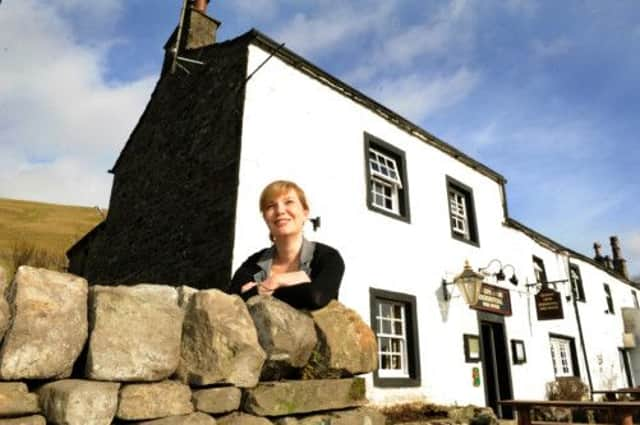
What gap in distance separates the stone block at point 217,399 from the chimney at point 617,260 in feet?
98.1

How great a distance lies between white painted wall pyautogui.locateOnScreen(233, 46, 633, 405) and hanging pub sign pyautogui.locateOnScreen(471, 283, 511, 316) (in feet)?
1.31

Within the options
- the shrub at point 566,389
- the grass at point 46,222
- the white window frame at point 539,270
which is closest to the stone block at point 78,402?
the shrub at point 566,389

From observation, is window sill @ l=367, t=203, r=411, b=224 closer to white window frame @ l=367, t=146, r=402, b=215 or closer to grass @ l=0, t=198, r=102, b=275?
white window frame @ l=367, t=146, r=402, b=215

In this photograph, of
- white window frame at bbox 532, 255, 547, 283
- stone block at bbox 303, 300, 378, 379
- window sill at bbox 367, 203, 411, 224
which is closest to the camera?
stone block at bbox 303, 300, 378, 379

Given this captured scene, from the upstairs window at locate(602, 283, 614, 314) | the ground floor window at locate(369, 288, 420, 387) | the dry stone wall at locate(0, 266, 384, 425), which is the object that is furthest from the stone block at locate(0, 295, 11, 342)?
the upstairs window at locate(602, 283, 614, 314)

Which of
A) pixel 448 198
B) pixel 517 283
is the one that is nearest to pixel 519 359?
pixel 517 283

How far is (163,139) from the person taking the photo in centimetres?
987

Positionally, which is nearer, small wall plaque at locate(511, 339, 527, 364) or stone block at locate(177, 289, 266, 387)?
stone block at locate(177, 289, 266, 387)

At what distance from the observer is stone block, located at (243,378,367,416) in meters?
2.37

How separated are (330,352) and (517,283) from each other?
436 inches

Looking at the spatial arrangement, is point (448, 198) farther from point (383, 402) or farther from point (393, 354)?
point (383, 402)

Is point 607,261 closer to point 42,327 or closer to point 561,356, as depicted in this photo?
point 561,356

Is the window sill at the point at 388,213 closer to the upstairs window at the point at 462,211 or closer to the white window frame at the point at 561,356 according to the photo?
the upstairs window at the point at 462,211

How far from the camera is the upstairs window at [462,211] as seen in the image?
11492 millimetres
